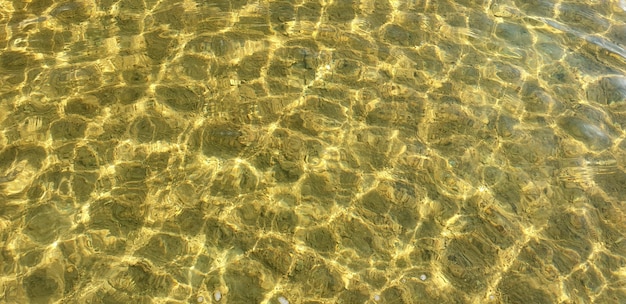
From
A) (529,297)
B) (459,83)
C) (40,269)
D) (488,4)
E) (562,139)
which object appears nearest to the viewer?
(40,269)

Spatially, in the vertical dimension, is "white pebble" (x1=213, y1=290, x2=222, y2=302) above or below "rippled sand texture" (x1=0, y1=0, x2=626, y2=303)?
below

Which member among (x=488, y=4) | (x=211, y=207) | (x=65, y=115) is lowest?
(x=211, y=207)

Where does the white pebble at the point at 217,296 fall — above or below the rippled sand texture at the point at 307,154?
below

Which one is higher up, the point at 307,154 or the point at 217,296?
the point at 307,154

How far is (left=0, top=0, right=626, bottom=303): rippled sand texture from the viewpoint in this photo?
4.70m

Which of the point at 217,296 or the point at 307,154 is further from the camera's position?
the point at 307,154

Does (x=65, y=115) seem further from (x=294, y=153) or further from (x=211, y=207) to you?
(x=294, y=153)

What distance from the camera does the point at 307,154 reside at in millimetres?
5539

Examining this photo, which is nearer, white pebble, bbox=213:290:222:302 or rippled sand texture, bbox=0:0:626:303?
white pebble, bbox=213:290:222:302

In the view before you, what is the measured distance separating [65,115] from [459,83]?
189 inches

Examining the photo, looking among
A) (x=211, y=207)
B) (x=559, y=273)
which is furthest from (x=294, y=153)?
(x=559, y=273)

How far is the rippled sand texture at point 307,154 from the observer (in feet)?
15.4

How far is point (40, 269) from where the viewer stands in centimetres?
446

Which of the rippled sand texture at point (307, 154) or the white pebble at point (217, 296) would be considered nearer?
the white pebble at point (217, 296)
